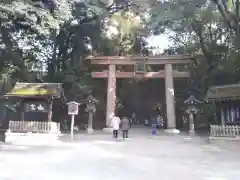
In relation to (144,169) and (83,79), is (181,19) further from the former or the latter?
(144,169)

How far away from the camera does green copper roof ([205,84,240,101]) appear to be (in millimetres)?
18625

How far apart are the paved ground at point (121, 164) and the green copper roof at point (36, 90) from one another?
6324 mm

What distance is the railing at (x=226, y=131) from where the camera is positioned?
53.2 ft

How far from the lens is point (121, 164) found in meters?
10.4

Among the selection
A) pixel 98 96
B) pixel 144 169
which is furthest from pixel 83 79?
pixel 144 169

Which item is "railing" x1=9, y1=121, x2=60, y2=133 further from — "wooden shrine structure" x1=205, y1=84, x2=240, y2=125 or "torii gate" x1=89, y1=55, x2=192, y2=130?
"wooden shrine structure" x1=205, y1=84, x2=240, y2=125

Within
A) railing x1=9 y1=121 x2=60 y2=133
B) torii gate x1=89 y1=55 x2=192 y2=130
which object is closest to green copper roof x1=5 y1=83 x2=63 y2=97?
railing x1=9 y1=121 x2=60 y2=133

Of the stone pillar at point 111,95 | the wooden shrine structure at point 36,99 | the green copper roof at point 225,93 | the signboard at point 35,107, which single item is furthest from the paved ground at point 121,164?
→ the stone pillar at point 111,95

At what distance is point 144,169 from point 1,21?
1123 cm

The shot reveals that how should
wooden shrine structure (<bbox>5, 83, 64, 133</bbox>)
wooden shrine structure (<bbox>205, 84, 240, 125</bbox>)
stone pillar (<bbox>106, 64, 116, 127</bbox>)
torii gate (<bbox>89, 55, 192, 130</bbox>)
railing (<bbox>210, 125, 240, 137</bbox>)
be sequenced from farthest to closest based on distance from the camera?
torii gate (<bbox>89, 55, 192, 130</bbox>) < stone pillar (<bbox>106, 64, 116, 127</bbox>) < wooden shrine structure (<bbox>5, 83, 64, 133</bbox>) < wooden shrine structure (<bbox>205, 84, 240, 125</bbox>) < railing (<bbox>210, 125, 240, 137</bbox>)

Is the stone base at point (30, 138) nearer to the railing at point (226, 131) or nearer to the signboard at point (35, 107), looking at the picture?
the signboard at point (35, 107)

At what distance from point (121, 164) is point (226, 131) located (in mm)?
8591

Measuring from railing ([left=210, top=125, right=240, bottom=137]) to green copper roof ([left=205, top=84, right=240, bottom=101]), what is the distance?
2667mm

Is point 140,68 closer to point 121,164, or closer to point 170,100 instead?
point 170,100
